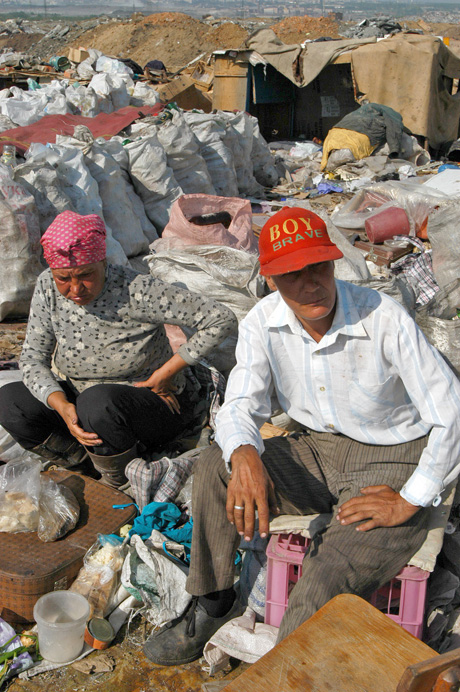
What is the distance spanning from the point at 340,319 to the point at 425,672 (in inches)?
37.4

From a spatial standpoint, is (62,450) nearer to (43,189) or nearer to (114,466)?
(114,466)

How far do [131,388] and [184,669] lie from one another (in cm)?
101

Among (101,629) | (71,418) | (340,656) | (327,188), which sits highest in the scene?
(340,656)

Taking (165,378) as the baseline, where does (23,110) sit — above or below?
above

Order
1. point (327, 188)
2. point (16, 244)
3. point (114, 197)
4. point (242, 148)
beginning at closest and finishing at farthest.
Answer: point (16, 244) < point (114, 197) < point (242, 148) < point (327, 188)

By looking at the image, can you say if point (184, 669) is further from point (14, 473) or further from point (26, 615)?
point (14, 473)

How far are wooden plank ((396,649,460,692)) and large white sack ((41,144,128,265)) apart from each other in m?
3.65

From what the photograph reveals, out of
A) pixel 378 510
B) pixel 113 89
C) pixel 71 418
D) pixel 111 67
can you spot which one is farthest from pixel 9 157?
pixel 111 67

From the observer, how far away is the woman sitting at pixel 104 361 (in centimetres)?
236

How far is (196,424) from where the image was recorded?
280 centimetres

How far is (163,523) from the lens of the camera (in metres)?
2.26

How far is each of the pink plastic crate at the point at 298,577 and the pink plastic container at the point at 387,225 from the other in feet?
11.4

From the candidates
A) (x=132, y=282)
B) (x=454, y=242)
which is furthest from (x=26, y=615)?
(x=454, y=242)

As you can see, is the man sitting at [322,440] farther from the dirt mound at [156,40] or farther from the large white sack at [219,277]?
the dirt mound at [156,40]
